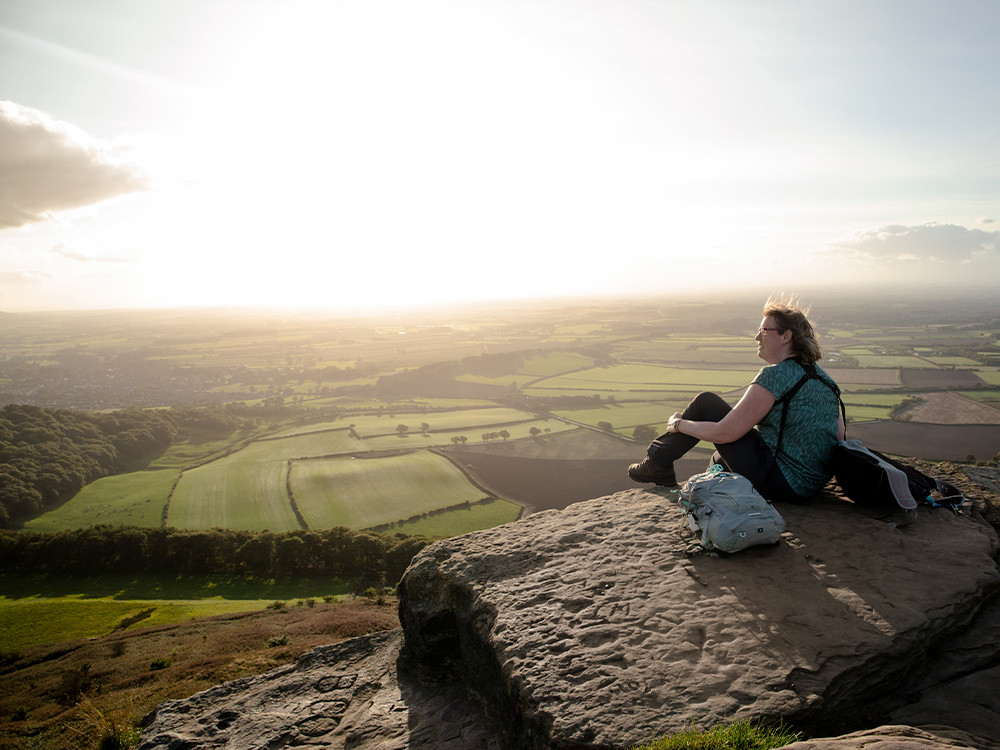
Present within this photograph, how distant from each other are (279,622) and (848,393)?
6395 centimetres

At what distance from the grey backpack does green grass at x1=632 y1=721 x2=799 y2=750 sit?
2094 millimetres

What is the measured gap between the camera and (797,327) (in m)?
6.49

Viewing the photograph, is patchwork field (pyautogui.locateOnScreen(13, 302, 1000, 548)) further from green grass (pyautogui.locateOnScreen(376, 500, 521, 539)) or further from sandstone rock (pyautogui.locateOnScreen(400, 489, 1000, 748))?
sandstone rock (pyautogui.locateOnScreen(400, 489, 1000, 748))

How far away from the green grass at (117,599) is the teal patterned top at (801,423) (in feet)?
95.4

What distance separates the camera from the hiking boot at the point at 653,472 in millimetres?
7992

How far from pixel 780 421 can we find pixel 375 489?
43147 mm

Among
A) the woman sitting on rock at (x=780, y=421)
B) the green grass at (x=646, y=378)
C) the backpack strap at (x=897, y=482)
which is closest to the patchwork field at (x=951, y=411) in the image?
the green grass at (x=646, y=378)

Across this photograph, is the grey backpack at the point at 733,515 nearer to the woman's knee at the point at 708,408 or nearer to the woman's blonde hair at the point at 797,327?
the woman's knee at the point at 708,408

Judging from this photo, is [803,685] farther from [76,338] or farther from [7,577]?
[76,338]

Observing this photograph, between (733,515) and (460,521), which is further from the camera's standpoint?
(460,521)

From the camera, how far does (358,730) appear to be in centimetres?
736

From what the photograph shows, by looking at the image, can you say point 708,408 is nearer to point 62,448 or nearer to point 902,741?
point 902,741

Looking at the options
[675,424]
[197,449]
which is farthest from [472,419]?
[675,424]

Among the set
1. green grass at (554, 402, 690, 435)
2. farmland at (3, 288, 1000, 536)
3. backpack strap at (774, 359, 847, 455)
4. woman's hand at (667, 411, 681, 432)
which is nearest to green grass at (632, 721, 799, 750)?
backpack strap at (774, 359, 847, 455)
